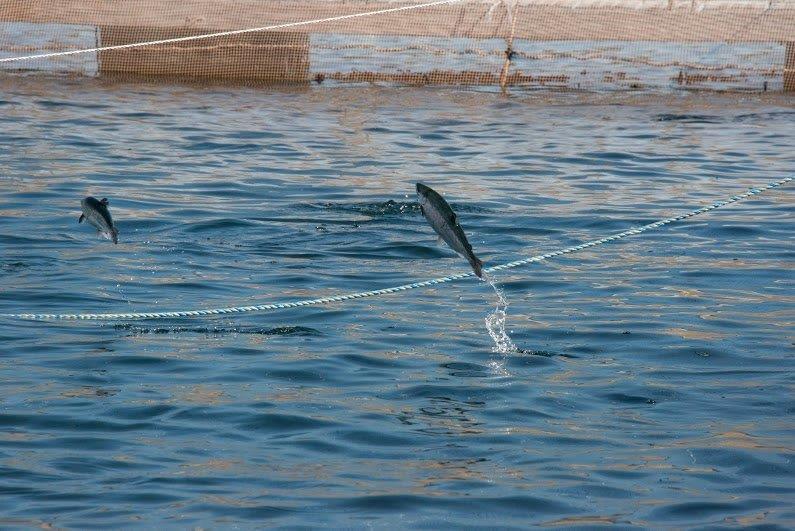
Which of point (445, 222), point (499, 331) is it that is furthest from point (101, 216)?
point (499, 331)

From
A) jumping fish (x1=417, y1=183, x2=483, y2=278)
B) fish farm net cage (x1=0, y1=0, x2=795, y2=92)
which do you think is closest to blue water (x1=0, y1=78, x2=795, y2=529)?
jumping fish (x1=417, y1=183, x2=483, y2=278)

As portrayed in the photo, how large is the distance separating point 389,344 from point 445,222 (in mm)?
2340

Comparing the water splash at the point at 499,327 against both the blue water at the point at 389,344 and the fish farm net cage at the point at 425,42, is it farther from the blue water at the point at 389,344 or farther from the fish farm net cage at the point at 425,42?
the fish farm net cage at the point at 425,42

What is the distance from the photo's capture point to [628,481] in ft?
22.5

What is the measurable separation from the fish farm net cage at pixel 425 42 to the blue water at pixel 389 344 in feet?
25.0

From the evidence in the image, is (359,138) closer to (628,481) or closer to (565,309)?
(565,309)

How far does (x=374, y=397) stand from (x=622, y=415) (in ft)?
5.04

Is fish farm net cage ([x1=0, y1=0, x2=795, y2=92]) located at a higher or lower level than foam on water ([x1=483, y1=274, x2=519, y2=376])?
higher

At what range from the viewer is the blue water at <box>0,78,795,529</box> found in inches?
263

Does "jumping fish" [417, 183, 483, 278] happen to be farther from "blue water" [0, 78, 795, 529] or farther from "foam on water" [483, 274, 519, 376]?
"foam on water" [483, 274, 519, 376]

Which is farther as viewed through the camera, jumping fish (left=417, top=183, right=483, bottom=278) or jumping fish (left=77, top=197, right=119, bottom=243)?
jumping fish (left=77, top=197, right=119, bottom=243)

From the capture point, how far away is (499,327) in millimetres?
9789

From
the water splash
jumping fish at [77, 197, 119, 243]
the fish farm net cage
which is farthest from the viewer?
the fish farm net cage

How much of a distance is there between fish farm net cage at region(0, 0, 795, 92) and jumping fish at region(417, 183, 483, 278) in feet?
61.2
